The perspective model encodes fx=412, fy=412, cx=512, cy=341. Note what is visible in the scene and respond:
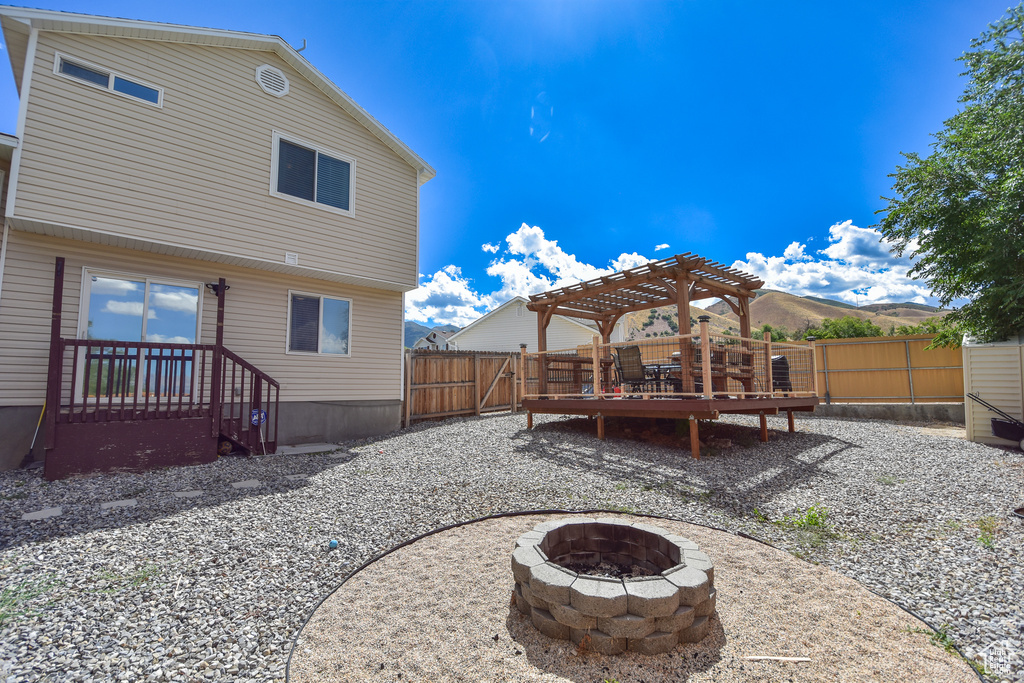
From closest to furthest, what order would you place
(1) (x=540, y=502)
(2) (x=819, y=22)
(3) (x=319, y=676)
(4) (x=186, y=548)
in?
1. (3) (x=319, y=676)
2. (4) (x=186, y=548)
3. (1) (x=540, y=502)
4. (2) (x=819, y=22)

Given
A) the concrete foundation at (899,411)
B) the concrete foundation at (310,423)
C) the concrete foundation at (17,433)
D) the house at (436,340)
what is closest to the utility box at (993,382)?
the concrete foundation at (899,411)

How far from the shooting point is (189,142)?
688 cm

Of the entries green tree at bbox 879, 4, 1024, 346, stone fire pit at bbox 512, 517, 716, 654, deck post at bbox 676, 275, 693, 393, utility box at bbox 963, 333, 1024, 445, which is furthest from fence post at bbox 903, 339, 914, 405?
stone fire pit at bbox 512, 517, 716, 654

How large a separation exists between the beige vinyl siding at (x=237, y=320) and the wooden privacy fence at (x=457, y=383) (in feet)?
2.54

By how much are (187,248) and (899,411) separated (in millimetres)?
16748

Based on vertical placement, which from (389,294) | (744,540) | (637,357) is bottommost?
→ (744,540)

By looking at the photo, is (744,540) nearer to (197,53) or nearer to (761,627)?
(761,627)

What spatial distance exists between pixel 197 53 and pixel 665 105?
1023 centimetres

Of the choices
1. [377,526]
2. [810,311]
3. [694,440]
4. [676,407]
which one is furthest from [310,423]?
[810,311]

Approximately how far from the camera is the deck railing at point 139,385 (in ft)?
16.9

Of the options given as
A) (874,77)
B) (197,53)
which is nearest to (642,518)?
(197,53)

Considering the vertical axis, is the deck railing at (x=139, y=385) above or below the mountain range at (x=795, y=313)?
below

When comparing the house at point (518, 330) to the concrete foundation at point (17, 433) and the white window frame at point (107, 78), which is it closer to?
the white window frame at point (107, 78)

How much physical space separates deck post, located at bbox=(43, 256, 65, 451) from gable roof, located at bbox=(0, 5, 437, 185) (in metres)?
3.57
